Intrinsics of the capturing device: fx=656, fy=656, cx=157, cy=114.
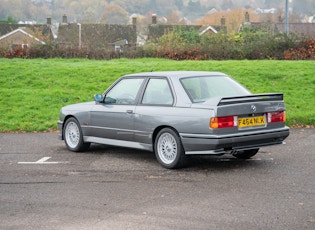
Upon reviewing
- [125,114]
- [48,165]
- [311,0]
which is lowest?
[48,165]

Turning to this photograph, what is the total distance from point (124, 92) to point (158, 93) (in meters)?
0.90

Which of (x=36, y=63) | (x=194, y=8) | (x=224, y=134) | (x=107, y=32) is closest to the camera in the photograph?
(x=224, y=134)

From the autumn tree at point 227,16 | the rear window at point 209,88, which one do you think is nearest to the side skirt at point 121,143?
the rear window at point 209,88

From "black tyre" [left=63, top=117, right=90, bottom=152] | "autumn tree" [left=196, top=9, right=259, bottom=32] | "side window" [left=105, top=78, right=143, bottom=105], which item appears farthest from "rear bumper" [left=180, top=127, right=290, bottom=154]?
"autumn tree" [left=196, top=9, right=259, bottom=32]

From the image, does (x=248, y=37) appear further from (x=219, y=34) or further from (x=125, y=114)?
(x=125, y=114)

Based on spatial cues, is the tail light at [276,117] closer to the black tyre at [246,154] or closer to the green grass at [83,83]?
the black tyre at [246,154]

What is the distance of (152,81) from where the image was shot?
11180mm

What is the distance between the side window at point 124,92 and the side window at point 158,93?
0.87ft

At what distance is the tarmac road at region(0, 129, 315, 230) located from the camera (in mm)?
7051

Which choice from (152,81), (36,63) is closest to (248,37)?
(36,63)

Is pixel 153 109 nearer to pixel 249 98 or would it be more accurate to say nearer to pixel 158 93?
pixel 158 93

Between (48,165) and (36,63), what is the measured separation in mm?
14593

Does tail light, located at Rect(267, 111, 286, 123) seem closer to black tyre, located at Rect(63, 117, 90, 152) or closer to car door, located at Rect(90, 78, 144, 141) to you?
car door, located at Rect(90, 78, 144, 141)

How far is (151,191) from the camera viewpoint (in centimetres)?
861
